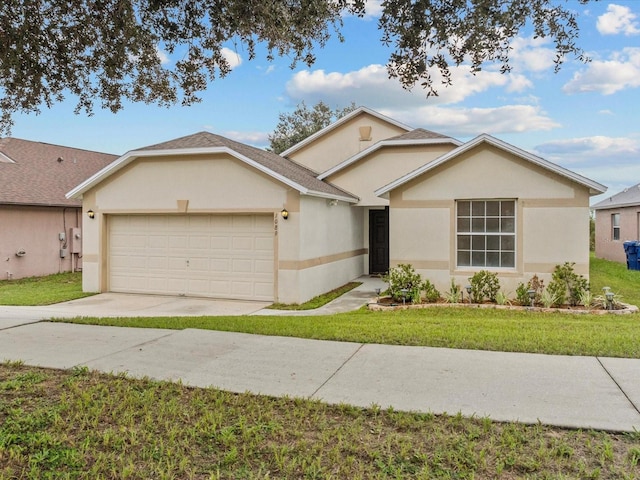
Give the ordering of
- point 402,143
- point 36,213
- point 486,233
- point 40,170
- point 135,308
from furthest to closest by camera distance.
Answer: point 40,170 < point 36,213 < point 402,143 < point 486,233 < point 135,308

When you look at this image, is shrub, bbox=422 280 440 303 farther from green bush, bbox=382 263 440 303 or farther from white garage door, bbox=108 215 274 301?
white garage door, bbox=108 215 274 301

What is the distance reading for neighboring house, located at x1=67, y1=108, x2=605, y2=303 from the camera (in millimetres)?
11945

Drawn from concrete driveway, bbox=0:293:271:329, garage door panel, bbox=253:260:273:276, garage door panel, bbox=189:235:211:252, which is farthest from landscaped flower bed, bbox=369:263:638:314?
garage door panel, bbox=189:235:211:252

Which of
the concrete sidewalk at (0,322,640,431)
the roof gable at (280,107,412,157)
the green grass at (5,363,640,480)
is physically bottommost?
the green grass at (5,363,640,480)

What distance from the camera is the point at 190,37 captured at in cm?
727

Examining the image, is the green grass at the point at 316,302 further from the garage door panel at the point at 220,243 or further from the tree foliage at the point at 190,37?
the tree foliage at the point at 190,37

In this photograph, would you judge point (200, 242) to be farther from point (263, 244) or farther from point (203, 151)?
point (203, 151)

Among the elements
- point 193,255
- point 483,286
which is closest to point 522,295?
point 483,286

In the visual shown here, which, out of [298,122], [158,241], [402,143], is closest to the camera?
[158,241]

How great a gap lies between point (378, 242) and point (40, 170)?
14255 mm

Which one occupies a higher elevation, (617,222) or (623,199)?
(623,199)

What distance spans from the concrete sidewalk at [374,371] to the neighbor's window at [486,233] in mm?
6055

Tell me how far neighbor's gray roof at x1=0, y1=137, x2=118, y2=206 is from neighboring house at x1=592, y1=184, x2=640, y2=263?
→ 24185 millimetres

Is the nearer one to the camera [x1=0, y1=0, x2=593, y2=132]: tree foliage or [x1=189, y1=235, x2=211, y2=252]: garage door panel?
[x1=0, y1=0, x2=593, y2=132]: tree foliage
